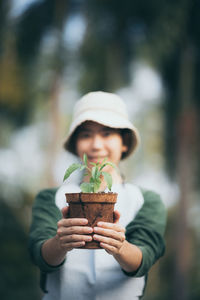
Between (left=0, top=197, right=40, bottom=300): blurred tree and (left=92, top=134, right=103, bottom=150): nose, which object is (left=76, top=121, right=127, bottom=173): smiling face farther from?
(left=0, top=197, right=40, bottom=300): blurred tree

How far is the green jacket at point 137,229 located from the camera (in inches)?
79.1

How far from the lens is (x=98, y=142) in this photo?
224cm

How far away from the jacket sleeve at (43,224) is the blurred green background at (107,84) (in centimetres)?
775

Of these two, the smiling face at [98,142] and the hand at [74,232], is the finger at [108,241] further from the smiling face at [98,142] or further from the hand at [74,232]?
the smiling face at [98,142]

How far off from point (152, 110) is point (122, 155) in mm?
10880

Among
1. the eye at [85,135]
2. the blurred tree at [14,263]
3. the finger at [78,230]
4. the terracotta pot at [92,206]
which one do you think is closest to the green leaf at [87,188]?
the terracotta pot at [92,206]

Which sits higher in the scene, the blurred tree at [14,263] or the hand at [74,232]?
the hand at [74,232]

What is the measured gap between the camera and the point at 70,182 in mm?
2371

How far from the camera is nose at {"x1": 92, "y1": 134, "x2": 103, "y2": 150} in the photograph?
87.8 inches

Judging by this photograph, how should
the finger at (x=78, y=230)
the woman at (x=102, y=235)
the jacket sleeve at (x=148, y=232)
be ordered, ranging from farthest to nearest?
the jacket sleeve at (x=148, y=232) → the woman at (x=102, y=235) → the finger at (x=78, y=230)

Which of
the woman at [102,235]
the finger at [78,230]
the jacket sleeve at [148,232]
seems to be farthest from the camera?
the jacket sleeve at [148,232]

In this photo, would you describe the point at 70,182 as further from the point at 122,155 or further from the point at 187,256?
the point at 187,256

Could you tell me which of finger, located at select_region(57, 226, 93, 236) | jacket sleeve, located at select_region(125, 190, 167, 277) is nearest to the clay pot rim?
finger, located at select_region(57, 226, 93, 236)

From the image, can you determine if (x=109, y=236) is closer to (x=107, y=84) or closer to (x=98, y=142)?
(x=98, y=142)
